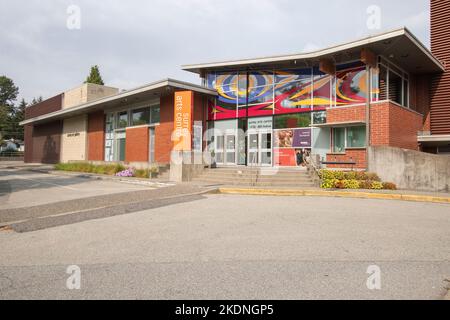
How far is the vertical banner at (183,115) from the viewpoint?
1823cm

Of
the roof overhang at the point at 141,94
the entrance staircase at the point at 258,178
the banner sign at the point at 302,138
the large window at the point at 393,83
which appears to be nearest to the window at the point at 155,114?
the roof overhang at the point at 141,94

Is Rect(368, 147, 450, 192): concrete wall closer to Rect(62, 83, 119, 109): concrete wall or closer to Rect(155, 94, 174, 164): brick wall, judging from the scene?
Rect(155, 94, 174, 164): brick wall

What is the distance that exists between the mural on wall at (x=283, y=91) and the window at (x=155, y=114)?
3829 mm

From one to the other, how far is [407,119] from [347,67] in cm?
410

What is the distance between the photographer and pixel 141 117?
2405cm

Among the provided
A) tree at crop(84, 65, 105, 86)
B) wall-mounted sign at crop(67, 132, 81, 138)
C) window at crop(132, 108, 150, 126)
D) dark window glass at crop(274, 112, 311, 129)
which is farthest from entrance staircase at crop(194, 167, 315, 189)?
tree at crop(84, 65, 105, 86)

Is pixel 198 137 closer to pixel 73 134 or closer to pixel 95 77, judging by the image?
pixel 73 134

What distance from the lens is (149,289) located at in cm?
329

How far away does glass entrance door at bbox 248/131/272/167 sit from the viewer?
1944 cm

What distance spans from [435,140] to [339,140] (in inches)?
208

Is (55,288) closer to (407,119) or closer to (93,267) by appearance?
(93,267)

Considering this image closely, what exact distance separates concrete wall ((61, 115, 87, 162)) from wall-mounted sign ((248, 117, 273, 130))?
18716 mm

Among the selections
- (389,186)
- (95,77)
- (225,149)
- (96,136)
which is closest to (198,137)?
(225,149)

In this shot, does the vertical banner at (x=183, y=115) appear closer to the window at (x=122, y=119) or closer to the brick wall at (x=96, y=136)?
the window at (x=122, y=119)
